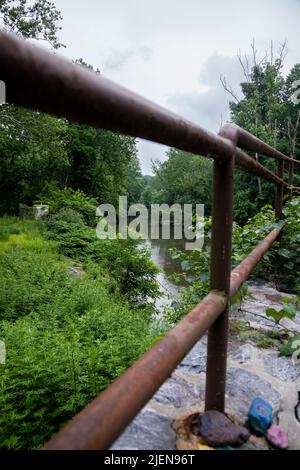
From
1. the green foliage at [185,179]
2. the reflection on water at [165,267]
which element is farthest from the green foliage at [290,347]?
the green foliage at [185,179]

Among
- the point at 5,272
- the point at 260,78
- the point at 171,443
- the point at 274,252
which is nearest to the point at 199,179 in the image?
the point at 260,78

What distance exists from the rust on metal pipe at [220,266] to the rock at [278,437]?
142 mm

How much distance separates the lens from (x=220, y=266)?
3.24 feet

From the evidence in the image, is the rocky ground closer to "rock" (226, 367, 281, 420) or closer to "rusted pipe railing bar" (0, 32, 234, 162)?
"rock" (226, 367, 281, 420)

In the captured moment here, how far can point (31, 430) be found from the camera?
86.8 inches

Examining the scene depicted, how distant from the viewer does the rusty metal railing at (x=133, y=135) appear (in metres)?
0.39

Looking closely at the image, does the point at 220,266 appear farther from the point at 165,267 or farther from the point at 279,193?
the point at 165,267

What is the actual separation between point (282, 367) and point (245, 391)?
285 millimetres

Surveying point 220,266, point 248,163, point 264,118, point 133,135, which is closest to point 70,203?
point 264,118

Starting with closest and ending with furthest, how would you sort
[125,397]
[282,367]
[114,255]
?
[125,397]
[282,367]
[114,255]

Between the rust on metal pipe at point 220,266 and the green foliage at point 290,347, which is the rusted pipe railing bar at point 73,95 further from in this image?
the green foliage at point 290,347

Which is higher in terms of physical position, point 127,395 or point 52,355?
point 127,395

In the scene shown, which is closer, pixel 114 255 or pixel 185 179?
pixel 114 255

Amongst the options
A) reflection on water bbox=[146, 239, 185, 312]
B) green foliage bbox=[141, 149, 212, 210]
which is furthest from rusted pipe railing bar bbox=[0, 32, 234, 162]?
green foliage bbox=[141, 149, 212, 210]
